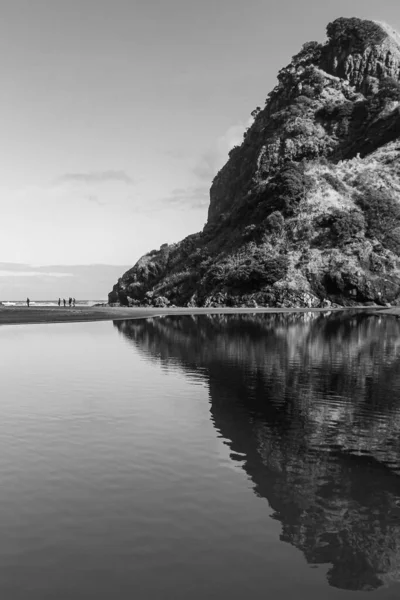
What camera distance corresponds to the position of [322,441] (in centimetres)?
1540

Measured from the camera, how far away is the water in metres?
8.07

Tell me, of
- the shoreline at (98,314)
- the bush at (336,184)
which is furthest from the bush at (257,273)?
the bush at (336,184)

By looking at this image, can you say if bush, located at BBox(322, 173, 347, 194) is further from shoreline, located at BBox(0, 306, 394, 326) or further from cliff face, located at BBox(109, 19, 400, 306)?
shoreline, located at BBox(0, 306, 394, 326)

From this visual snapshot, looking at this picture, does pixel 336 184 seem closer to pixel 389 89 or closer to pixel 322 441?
pixel 389 89

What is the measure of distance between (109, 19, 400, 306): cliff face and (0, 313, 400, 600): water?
10495 cm

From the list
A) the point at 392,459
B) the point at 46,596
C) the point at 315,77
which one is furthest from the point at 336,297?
the point at 46,596

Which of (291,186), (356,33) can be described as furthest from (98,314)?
(356,33)

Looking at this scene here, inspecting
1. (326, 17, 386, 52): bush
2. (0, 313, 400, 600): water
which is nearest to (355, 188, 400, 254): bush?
(326, 17, 386, 52): bush

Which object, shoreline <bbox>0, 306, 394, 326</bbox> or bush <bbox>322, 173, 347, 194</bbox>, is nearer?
shoreline <bbox>0, 306, 394, 326</bbox>

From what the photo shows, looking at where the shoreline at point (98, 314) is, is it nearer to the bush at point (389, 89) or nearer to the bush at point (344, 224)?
the bush at point (344, 224)

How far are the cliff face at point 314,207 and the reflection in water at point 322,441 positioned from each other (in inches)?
3723

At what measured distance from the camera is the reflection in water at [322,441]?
9.27 meters

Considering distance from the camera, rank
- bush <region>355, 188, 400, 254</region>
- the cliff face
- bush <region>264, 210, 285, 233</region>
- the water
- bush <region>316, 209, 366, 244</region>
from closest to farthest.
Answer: the water
the cliff face
bush <region>316, 209, 366, 244</region>
bush <region>355, 188, 400, 254</region>
bush <region>264, 210, 285, 233</region>

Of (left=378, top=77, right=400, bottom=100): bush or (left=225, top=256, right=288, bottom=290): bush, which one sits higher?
(left=378, top=77, right=400, bottom=100): bush
